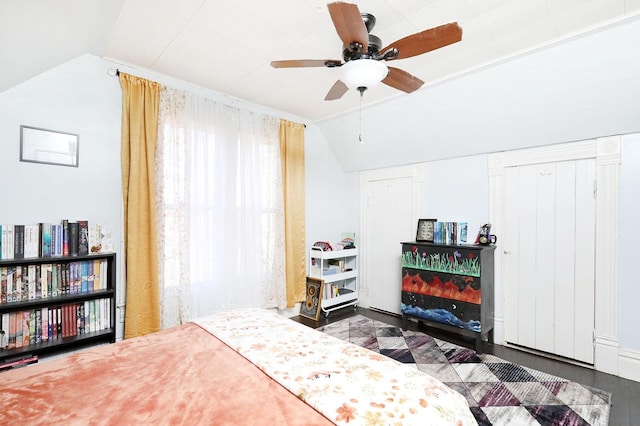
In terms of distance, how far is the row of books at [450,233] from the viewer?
10.7 ft

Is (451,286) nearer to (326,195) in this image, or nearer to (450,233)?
(450,233)

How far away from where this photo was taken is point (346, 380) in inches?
46.6

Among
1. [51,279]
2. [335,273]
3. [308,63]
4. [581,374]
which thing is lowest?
[581,374]

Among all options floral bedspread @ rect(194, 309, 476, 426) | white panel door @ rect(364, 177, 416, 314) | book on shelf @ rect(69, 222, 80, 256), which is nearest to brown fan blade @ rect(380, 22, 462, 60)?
floral bedspread @ rect(194, 309, 476, 426)

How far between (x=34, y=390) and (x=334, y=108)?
3350mm

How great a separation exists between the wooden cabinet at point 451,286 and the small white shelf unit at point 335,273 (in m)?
0.93

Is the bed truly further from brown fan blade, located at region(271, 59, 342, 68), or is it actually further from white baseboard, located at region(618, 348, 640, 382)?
white baseboard, located at region(618, 348, 640, 382)

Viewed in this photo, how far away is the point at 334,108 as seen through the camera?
3.53 meters

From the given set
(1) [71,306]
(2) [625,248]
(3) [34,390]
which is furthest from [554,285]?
(1) [71,306]

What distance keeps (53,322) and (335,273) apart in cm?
281

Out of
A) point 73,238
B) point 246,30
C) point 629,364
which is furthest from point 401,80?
point 629,364

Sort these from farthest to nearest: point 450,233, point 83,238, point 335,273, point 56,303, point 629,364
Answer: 1. point 335,273
2. point 450,233
3. point 629,364
4. point 83,238
5. point 56,303

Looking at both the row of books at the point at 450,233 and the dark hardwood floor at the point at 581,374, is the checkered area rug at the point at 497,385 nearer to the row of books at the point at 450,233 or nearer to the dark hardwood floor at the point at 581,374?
Result: the dark hardwood floor at the point at 581,374

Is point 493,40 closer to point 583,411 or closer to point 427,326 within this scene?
point 583,411
